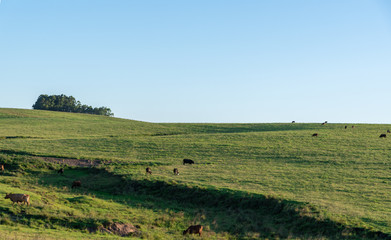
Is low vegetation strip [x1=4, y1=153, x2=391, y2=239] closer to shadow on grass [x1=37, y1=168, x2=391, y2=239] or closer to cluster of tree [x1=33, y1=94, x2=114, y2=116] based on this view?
shadow on grass [x1=37, y1=168, x2=391, y2=239]

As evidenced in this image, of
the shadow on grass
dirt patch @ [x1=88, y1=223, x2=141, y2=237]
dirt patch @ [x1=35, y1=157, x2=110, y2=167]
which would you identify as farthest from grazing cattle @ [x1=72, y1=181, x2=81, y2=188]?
dirt patch @ [x1=88, y1=223, x2=141, y2=237]

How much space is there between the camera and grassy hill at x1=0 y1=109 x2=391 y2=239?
71.2ft

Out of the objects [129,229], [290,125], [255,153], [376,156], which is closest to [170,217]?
[129,229]

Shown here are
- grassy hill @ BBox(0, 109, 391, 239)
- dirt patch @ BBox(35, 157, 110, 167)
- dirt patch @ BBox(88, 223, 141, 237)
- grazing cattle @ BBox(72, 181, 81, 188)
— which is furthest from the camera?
dirt patch @ BBox(35, 157, 110, 167)

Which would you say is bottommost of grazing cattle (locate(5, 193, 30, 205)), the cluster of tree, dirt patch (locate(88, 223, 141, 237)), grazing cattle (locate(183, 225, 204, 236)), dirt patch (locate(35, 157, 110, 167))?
dirt patch (locate(88, 223, 141, 237))

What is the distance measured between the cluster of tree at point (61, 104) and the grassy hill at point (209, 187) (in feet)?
265

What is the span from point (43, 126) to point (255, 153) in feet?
143

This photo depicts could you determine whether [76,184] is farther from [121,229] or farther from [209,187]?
[121,229]

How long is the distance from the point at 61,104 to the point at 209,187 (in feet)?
397

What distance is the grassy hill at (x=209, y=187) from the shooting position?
21.7 m

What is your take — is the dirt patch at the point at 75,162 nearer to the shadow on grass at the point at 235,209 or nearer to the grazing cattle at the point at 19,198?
the shadow on grass at the point at 235,209

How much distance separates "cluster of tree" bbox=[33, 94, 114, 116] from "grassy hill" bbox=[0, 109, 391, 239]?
80870 millimetres

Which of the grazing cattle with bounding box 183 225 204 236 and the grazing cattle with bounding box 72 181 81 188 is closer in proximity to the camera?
the grazing cattle with bounding box 183 225 204 236

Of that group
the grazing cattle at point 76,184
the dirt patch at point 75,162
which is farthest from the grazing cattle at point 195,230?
the dirt patch at point 75,162
